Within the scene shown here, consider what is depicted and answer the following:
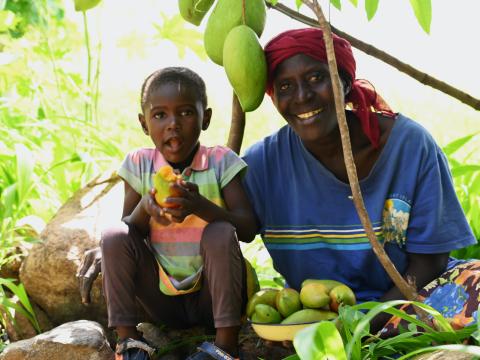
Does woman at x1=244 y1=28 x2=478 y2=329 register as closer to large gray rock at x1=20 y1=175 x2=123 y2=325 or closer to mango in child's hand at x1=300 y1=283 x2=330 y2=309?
mango in child's hand at x1=300 y1=283 x2=330 y2=309

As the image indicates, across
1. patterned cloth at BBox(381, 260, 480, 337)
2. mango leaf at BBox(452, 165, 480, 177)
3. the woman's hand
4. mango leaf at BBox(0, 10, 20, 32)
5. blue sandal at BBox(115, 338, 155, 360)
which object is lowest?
blue sandal at BBox(115, 338, 155, 360)

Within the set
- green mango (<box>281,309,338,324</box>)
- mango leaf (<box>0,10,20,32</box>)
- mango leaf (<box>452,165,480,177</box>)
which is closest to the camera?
green mango (<box>281,309,338,324</box>)

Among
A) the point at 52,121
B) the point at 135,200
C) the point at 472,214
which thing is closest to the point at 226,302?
the point at 135,200

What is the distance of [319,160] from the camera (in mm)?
2613

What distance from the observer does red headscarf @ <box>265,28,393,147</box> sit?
7.80 ft

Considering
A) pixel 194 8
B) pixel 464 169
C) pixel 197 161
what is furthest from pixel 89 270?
pixel 464 169

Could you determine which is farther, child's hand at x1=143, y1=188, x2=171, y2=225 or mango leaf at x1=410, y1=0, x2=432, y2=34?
child's hand at x1=143, y1=188, x2=171, y2=225

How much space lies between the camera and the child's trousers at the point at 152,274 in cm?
219

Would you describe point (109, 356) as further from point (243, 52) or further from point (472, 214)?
→ point (472, 214)

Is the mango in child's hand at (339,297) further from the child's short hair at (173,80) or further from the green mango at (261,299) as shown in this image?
the child's short hair at (173,80)

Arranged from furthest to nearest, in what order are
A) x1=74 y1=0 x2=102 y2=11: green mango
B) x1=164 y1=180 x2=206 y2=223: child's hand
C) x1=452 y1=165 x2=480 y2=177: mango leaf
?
1. x1=452 y1=165 x2=480 y2=177: mango leaf
2. x1=164 y1=180 x2=206 y2=223: child's hand
3. x1=74 y1=0 x2=102 y2=11: green mango

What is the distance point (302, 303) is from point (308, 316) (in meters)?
0.10

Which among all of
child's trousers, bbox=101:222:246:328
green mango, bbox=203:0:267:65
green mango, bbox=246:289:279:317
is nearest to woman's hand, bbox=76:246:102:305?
child's trousers, bbox=101:222:246:328

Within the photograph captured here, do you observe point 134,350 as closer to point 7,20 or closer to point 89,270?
point 89,270
